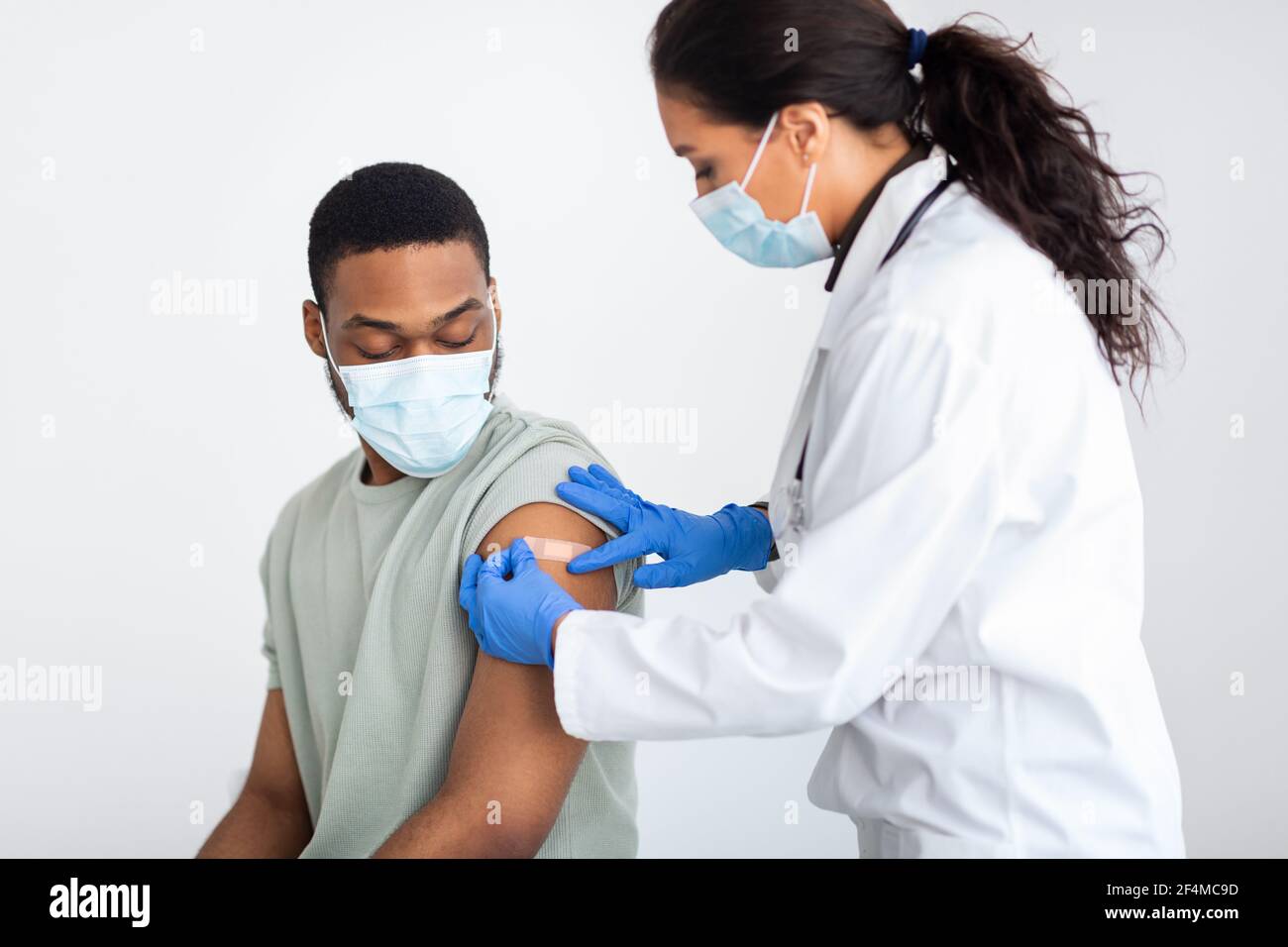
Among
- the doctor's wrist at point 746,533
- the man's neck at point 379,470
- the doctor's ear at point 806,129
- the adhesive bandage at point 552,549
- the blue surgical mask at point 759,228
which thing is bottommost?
the doctor's wrist at point 746,533

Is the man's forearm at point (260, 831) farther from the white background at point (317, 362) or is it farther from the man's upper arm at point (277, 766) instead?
the white background at point (317, 362)

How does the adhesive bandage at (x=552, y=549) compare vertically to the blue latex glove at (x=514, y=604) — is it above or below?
above

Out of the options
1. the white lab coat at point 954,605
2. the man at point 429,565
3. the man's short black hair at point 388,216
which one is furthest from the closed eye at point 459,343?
the white lab coat at point 954,605

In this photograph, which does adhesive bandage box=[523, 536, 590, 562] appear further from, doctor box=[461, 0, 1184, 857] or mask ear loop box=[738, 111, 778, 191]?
mask ear loop box=[738, 111, 778, 191]

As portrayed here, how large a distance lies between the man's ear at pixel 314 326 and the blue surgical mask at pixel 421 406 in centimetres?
11

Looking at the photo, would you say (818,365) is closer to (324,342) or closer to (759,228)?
(759,228)

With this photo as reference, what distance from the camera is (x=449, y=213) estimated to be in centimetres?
171

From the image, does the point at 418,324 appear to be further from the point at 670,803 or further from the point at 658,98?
the point at 670,803

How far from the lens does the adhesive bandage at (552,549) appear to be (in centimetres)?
161

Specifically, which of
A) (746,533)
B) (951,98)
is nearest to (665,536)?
(746,533)

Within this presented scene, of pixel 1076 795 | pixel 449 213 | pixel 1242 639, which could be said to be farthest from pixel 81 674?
pixel 1242 639

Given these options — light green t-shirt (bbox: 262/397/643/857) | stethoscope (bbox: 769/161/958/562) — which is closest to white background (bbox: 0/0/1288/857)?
light green t-shirt (bbox: 262/397/643/857)

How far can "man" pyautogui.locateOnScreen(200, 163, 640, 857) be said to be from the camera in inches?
59.6
